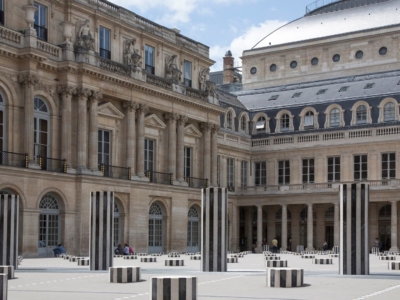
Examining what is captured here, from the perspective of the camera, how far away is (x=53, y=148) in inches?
1850

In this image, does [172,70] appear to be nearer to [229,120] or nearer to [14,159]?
[229,120]

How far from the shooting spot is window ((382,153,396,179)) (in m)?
64.8

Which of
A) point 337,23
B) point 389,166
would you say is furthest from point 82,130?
point 337,23

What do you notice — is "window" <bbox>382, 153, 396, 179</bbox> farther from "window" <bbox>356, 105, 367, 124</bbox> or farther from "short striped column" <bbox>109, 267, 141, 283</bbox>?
"short striped column" <bbox>109, 267, 141, 283</bbox>

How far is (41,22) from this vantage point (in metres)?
47.2

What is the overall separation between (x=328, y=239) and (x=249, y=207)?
7.86 meters

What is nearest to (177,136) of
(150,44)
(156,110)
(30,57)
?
(156,110)

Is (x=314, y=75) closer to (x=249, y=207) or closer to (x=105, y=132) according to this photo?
(x=249, y=207)

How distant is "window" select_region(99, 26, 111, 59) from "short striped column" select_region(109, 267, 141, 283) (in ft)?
99.8

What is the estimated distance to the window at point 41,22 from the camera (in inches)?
1845

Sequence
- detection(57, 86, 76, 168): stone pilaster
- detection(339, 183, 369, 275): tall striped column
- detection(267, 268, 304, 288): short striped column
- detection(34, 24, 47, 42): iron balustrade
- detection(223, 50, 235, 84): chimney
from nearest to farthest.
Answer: detection(267, 268, 304, 288): short striped column
detection(339, 183, 369, 275): tall striped column
detection(34, 24, 47, 42): iron balustrade
detection(57, 86, 76, 168): stone pilaster
detection(223, 50, 235, 84): chimney

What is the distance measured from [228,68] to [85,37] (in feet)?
157

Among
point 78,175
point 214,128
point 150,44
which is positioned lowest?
point 78,175

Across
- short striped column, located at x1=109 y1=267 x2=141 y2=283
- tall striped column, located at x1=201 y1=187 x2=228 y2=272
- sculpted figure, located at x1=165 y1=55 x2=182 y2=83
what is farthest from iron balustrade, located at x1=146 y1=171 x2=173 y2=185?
short striped column, located at x1=109 y1=267 x2=141 y2=283
